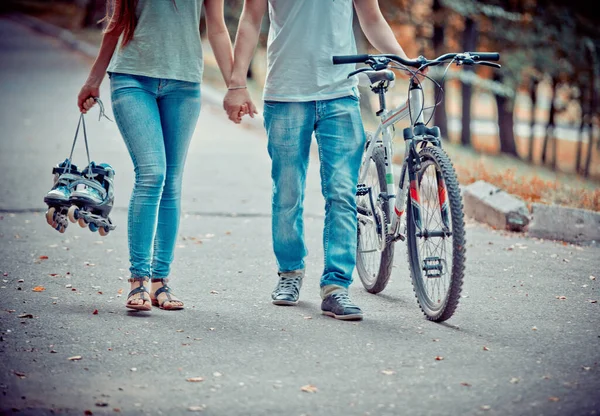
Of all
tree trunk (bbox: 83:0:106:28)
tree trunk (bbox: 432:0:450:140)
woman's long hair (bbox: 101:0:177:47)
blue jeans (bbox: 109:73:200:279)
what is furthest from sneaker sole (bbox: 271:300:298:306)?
tree trunk (bbox: 83:0:106:28)

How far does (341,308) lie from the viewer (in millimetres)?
5145

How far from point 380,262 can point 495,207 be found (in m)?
2.78

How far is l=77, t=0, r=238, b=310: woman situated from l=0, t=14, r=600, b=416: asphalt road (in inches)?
18.3

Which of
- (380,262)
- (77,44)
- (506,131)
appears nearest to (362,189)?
(380,262)

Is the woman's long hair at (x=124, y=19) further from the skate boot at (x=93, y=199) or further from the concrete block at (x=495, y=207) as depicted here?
the concrete block at (x=495, y=207)

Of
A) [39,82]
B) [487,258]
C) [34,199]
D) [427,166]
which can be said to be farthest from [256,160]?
[39,82]

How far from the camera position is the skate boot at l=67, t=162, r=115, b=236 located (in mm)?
5211

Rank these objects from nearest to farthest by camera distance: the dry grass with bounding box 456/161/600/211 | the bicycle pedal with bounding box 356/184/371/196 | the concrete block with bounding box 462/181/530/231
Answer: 1. the bicycle pedal with bounding box 356/184/371/196
2. the concrete block with bounding box 462/181/530/231
3. the dry grass with bounding box 456/161/600/211

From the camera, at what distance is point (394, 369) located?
4.20m

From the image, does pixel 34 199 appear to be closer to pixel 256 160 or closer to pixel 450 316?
pixel 256 160

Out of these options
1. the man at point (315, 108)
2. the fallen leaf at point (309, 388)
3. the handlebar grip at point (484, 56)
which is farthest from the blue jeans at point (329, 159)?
the fallen leaf at point (309, 388)

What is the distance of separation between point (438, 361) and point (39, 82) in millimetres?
16524

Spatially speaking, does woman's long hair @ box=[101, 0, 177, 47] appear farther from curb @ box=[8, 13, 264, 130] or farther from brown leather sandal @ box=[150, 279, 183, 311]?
curb @ box=[8, 13, 264, 130]

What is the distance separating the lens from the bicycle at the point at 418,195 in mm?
4887
